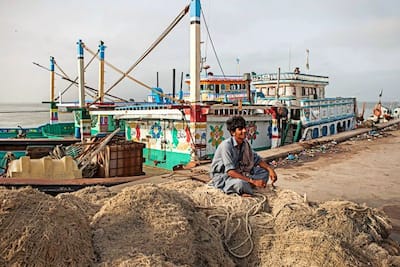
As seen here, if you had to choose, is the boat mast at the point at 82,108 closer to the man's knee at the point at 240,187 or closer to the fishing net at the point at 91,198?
the fishing net at the point at 91,198

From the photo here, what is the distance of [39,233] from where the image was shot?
204 cm

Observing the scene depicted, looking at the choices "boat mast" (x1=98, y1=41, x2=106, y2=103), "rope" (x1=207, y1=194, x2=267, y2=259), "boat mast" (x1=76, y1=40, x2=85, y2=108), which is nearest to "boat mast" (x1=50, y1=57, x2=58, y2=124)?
"boat mast" (x1=98, y1=41, x2=106, y2=103)

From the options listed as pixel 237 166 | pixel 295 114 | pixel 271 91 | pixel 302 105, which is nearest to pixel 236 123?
pixel 237 166

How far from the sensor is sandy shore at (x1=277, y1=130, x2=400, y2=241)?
563 centimetres

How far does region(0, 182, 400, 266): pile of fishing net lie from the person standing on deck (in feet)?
0.50

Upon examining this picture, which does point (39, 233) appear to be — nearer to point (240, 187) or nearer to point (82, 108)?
point (240, 187)

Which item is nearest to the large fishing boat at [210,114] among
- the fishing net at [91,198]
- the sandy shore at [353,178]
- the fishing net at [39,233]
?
the sandy shore at [353,178]

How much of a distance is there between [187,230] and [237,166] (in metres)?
1.74

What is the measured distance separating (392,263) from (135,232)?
229 centimetres

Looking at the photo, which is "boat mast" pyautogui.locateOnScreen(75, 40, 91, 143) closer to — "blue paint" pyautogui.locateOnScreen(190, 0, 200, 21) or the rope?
"blue paint" pyautogui.locateOnScreen(190, 0, 200, 21)

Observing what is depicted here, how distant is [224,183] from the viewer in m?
4.05

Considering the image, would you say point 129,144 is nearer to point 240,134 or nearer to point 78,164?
point 78,164

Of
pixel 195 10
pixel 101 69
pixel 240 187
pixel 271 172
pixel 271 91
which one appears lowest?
pixel 240 187

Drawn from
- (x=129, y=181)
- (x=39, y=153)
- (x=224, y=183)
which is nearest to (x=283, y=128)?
(x=129, y=181)
